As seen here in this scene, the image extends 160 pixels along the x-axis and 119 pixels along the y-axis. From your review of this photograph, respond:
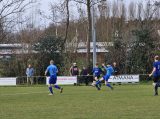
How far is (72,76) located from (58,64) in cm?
662

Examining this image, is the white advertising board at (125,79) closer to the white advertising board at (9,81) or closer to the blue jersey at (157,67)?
the white advertising board at (9,81)

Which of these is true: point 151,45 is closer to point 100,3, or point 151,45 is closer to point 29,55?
point 100,3

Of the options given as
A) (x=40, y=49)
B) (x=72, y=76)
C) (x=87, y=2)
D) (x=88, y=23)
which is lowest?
(x=72, y=76)

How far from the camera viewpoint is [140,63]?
3244cm

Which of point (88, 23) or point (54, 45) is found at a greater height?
point (88, 23)

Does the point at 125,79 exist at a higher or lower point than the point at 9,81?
higher

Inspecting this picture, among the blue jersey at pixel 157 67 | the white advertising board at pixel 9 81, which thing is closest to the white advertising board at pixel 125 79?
the white advertising board at pixel 9 81

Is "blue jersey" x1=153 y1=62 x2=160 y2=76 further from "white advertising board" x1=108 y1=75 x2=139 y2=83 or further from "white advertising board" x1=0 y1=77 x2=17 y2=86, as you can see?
"white advertising board" x1=0 y1=77 x2=17 y2=86

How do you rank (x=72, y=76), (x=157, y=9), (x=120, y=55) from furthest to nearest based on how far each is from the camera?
(x=157, y=9), (x=120, y=55), (x=72, y=76)

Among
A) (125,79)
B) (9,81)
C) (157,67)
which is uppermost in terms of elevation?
(157,67)

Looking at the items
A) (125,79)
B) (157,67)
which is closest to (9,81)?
(125,79)

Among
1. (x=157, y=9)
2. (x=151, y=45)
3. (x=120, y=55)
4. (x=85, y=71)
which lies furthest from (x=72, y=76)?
(x=157, y=9)


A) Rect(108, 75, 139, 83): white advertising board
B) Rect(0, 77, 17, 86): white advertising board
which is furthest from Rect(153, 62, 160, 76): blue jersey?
Rect(0, 77, 17, 86): white advertising board

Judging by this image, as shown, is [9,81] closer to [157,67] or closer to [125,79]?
[125,79]
